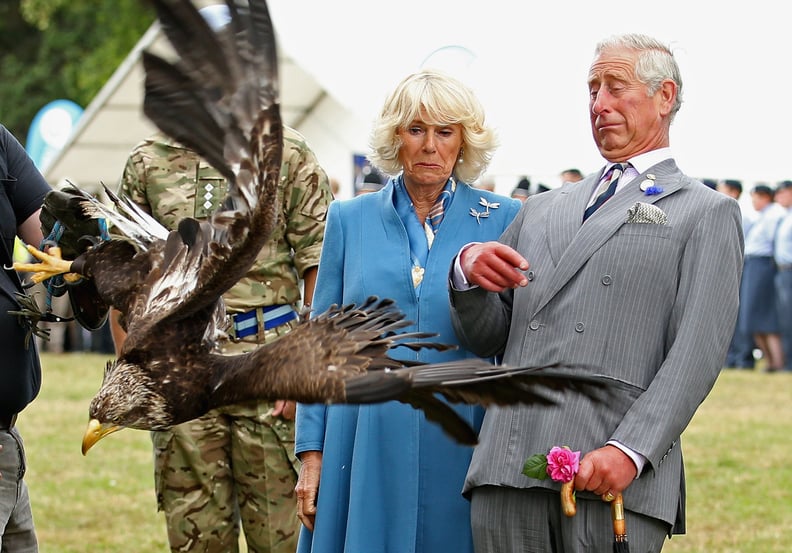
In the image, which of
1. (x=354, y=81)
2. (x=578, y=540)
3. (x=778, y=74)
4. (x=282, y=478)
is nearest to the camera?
(x=578, y=540)

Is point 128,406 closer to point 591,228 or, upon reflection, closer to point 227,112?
point 227,112

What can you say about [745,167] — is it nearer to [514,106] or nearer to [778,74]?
[778,74]

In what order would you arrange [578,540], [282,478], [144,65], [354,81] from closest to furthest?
[578,540] < [144,65] < [282,478] < [354,81]

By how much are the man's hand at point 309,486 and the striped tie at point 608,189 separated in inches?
47.9

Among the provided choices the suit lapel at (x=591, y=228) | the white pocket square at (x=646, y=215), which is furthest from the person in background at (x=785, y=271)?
the white pocket square at (x=646, y=215)

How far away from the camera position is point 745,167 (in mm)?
15758

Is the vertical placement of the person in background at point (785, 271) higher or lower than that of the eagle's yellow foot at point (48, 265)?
lower

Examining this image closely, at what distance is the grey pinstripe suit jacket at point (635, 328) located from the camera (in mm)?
3254

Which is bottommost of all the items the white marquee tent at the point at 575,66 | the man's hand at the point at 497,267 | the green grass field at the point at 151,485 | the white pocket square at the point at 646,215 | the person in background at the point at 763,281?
the green grass field at the point at 151,485

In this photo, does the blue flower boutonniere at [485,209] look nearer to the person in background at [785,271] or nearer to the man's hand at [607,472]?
the man's hand at [607,472]

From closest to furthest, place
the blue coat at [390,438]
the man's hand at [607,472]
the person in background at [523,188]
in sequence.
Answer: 1. the man's hand at [607,472]
2. the blue coat at [390,438]
3. the person in background at [523,188]

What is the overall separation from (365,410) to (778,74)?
12.8 metres

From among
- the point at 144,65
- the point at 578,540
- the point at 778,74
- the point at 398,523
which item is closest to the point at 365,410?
the point at 398,523

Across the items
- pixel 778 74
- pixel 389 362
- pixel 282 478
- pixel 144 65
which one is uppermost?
pixel 778 74
